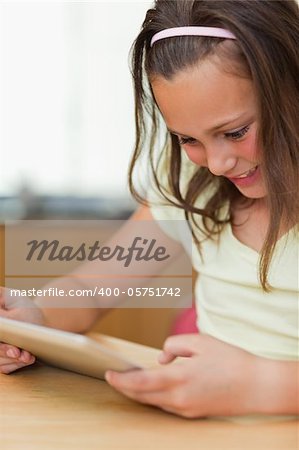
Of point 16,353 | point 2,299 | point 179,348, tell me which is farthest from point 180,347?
point 2,299

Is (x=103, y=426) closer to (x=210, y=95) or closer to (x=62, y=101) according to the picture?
(x=210, y=95)

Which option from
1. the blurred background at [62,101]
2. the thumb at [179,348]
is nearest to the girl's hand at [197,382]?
the thumb at [179,348]

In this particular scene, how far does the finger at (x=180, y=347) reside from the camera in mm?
891

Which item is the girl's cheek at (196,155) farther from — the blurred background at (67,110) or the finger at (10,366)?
the blurred background at (67,110)

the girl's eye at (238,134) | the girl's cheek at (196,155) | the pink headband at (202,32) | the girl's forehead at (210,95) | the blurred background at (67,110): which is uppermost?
the pink headband at (202,32)

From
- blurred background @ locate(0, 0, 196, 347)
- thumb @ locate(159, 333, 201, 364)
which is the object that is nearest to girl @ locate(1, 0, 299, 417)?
thumb @ locate(159, 333, 201, 364)

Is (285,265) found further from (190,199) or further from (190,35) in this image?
(190,35)

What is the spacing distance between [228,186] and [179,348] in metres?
0.45

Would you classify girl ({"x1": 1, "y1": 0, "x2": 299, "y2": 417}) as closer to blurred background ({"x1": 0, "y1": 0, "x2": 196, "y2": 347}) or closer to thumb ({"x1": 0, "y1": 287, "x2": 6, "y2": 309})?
thumb ({"x1": 0, "y1": 287, "x2": 6, "y2": 309})

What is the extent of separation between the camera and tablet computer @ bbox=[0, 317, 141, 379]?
80 centimetres

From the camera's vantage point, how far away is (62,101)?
2.62 m

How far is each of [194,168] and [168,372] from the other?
547 mm

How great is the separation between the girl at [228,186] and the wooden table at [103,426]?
0.09 feet

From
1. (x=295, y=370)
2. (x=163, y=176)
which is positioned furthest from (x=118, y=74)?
(x=295, y=370)
